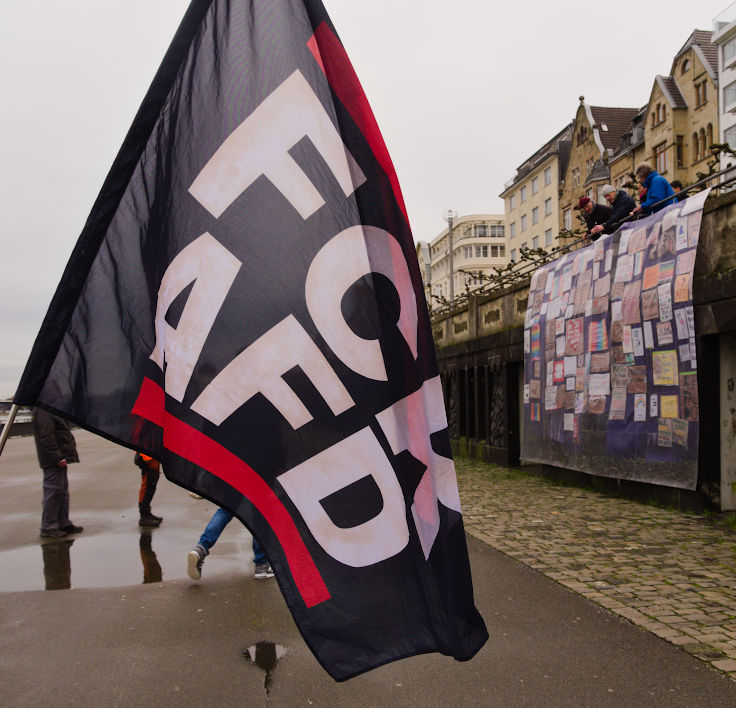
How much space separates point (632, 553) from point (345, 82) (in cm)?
660

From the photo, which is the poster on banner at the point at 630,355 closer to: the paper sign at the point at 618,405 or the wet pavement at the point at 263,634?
the paper sign at the point at 618,405

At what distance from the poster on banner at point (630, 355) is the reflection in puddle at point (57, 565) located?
751cm

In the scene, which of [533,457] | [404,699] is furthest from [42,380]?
[533,457]

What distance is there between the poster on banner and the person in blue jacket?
24cm

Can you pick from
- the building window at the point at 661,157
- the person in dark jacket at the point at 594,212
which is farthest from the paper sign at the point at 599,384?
the building window at the point at 661,157

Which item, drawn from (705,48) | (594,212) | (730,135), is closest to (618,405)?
(594,212)

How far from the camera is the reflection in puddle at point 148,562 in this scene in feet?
22.0

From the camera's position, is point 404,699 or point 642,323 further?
point 642,323

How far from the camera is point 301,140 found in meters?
2.45

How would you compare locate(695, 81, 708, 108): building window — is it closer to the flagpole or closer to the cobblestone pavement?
the cobblestone pavement

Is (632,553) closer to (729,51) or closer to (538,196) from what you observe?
(729,51)

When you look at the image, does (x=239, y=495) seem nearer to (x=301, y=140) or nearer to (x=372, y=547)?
(x=372, y=547)

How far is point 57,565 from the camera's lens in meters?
7.27

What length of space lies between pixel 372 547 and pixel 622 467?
10.0m
